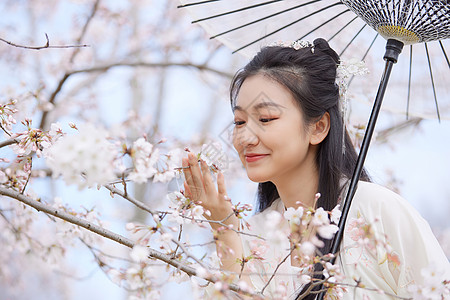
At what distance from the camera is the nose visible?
1314 millimetres

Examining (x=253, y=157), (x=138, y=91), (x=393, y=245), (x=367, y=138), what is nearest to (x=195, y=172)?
(x=253, y=157)

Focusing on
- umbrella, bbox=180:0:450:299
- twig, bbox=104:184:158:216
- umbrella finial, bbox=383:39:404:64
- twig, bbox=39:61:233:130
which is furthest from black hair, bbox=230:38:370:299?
twig, bbox=39:61:233:130

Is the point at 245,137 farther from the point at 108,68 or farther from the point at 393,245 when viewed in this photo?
the point at 108,68

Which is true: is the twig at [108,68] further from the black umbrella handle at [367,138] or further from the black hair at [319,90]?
the black umbrella handle at [367,138]

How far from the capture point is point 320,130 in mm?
1455

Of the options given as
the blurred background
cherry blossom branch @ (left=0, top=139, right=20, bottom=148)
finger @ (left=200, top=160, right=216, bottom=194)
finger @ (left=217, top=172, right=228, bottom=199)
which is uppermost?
the blurred background

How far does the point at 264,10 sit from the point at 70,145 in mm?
1098

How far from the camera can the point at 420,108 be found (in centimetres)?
179

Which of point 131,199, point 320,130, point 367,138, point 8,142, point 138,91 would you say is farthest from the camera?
A: point 138,91

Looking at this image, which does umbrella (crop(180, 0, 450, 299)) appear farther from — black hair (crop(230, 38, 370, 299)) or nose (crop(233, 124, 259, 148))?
nose (crop(233, 124, 259, 148))

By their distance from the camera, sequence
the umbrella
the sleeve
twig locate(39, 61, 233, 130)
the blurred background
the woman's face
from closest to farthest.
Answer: the sleeve
the woman's face
the umbrella
twig locate(39, 61, 233, 130)
the blurred background

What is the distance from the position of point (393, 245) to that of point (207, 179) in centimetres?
50

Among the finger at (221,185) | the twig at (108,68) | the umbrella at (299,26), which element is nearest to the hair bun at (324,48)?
the umbrella at (299,26)

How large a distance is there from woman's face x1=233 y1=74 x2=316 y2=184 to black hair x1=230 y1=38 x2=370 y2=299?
0.04 metres
